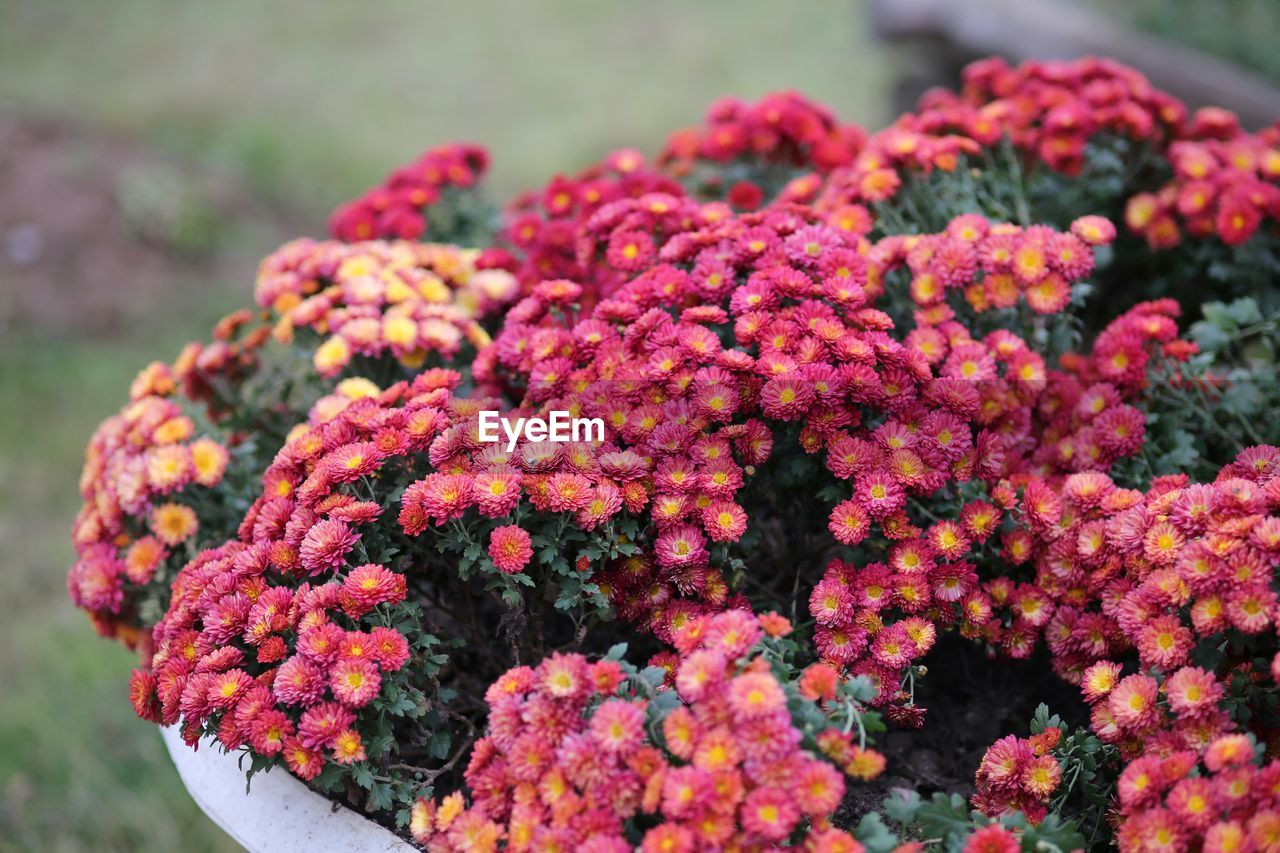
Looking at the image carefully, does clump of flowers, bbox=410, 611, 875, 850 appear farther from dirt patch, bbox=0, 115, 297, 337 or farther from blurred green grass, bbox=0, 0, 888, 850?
dirt patch, bbox=0, 115, 297, 337

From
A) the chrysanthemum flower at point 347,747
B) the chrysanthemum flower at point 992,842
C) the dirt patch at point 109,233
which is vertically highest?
the chrysanthemum flower at point 347,747

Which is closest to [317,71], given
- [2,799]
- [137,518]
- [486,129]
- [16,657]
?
[486,129]

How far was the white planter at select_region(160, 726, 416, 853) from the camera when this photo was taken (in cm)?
134

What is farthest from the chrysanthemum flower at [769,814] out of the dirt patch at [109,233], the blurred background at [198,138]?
the dirt patch at [109,233]

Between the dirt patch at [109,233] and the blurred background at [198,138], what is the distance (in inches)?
0.4

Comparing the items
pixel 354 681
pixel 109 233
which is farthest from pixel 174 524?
pixel 109 233

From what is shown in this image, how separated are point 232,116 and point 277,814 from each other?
188 inches

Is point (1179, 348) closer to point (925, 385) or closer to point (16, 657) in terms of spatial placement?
point (925, 385)

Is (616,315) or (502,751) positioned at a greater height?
(616,315)

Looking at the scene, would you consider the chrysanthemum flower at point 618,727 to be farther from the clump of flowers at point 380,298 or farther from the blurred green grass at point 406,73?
the blurred green grass at point 406,73

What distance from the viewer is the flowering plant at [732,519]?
3.92 ft

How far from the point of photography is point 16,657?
298 cm

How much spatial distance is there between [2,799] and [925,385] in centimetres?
218

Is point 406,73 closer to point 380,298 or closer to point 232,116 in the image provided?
point 232,116
